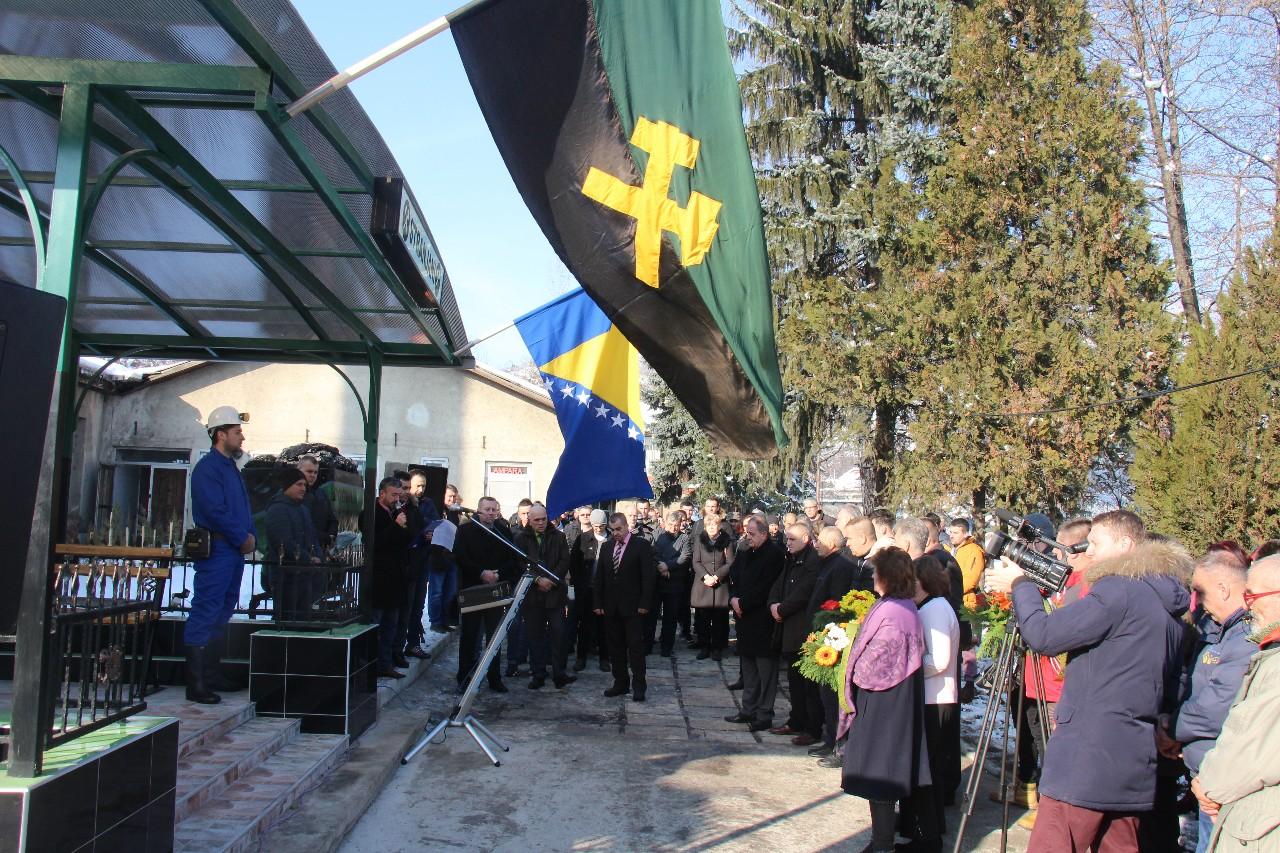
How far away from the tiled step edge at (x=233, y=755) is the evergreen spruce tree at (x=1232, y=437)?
451 inches

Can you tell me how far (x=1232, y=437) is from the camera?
41.4 feet

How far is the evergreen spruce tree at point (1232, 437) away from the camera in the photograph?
12.4m

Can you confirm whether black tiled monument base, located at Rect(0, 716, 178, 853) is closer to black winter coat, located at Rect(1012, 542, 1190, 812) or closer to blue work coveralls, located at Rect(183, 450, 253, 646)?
blue work coveralls, located at Rect(183, 450, 253, 646)

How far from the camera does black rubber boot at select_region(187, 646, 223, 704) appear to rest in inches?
253

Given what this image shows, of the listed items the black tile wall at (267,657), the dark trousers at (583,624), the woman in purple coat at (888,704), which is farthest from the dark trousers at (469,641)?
the woman in purple coat at (888,704)

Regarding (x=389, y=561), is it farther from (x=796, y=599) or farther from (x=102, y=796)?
(x=102, y=796)

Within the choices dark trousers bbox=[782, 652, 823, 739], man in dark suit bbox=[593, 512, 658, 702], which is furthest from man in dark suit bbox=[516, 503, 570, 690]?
dark trousers bbox=[782, 652, 823, 739]

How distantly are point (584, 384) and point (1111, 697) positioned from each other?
4985 millimetres

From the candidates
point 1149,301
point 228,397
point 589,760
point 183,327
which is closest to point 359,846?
point 589,760

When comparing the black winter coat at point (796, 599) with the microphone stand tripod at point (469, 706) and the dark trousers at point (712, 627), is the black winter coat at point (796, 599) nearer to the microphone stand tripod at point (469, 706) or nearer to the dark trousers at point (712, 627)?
the microphone stand tripod at point (469, 706)

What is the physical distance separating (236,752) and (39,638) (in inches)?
107

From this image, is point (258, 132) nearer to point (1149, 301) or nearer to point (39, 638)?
point (39, 638)

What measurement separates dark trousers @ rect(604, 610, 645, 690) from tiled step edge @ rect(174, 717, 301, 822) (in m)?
3.85

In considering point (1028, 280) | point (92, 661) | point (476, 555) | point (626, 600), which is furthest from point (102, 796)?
point (1028, 280)
